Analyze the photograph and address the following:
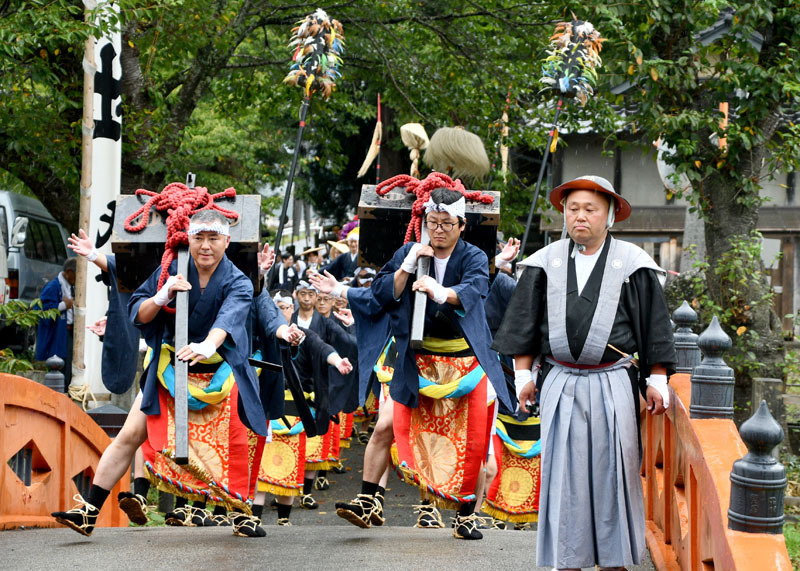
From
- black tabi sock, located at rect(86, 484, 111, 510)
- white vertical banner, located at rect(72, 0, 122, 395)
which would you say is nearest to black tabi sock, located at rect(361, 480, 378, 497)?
black tabi sock, located at rect(86, 484, 111, 510)

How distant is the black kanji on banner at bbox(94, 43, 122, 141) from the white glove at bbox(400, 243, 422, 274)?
459cm

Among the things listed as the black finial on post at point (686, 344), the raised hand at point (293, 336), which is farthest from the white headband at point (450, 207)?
the black finial on post at point (686, 344)

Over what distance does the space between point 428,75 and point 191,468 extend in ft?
31.9

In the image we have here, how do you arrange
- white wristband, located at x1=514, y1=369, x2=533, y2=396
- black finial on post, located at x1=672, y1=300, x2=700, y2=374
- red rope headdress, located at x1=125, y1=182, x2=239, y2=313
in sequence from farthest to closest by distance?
red rope headdress, located at x1=125, y1=182, x2=239, y2=313, black finial on post, located at x1=672, y1=300, x2=700, y2=374, white wristband, located at x1=514, y1=369, x2=533, y2=396

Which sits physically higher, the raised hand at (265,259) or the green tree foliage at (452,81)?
the green tree foliage at (452,81)

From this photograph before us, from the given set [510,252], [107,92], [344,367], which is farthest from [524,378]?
[107,92]

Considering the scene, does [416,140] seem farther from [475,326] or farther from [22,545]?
[22,545]

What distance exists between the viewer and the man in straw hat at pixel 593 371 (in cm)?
420

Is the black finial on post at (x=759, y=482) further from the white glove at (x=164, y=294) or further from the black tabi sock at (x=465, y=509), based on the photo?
the white glove at (x=164, y=294)

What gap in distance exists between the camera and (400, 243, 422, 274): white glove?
19.1 feet

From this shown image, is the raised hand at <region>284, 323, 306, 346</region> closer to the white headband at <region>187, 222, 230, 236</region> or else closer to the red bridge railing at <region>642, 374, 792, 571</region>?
the white headband at <region>187, 222, 230, 236</region>

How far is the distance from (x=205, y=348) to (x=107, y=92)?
4907 millimetres

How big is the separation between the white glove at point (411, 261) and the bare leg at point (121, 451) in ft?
5.41

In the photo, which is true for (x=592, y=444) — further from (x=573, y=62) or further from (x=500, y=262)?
(x=573, y=62)
